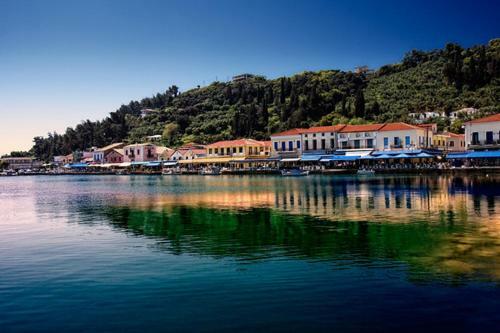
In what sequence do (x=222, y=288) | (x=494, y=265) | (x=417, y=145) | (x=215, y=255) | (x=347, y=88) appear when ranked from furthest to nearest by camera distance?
(x=347, y=88) → (x=417, y=145) → (x=215, y=255) → (x=494, y=265) → (x=222, y=288)

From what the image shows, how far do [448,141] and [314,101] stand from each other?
133ft

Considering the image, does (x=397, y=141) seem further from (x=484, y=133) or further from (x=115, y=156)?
(x=115, y=156)

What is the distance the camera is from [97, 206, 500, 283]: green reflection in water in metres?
15.6

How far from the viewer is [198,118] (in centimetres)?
15612

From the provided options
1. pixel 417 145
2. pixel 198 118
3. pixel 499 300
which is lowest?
pixel 499 300

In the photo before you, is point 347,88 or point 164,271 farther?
point 347,88

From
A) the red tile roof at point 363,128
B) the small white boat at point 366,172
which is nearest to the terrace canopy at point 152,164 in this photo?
the red tile roof at point 363,128

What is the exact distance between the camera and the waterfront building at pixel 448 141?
8175 centimetres

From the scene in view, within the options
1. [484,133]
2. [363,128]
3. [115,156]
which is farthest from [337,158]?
[115,156]

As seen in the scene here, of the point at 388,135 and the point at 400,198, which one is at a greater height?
the point at 388,135

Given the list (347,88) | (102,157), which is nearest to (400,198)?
(347,88)

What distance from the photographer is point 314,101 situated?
119250mm

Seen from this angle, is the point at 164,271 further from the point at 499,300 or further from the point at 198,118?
the point at 198,118

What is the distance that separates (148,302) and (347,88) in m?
130
